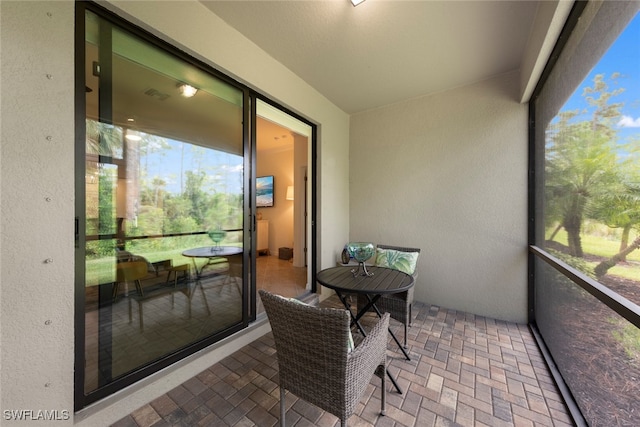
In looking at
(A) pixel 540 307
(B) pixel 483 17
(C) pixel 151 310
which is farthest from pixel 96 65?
(A) pixel 540 307

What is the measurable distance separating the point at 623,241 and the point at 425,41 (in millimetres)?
2280

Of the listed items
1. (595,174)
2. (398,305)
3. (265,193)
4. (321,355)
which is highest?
(265,193)

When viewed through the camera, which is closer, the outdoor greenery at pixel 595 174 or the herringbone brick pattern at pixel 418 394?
the outdoor greenery at pixel 595 174

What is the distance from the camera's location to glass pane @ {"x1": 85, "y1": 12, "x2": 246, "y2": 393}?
1506mm

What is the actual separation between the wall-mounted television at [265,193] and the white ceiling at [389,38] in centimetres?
378

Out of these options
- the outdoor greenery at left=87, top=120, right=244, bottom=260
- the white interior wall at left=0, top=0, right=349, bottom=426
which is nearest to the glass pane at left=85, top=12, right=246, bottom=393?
the outdoor greenery at left=87, top=120, right=244, bottom=260

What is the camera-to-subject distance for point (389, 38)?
7.48 feet

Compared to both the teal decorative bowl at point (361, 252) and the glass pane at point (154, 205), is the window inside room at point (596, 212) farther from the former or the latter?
the glass pane at point (154, 205)

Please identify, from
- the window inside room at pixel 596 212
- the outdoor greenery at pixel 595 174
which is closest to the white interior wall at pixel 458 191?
the window inside room at pixel 596 212

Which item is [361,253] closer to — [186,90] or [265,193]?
[186,90]

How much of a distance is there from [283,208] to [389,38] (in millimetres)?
4722

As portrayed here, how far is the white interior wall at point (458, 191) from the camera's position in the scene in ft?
9.30

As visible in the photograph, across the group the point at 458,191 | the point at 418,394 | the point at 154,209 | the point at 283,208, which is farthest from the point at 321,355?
the point at 283,208

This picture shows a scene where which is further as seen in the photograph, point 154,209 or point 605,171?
point 154,209
